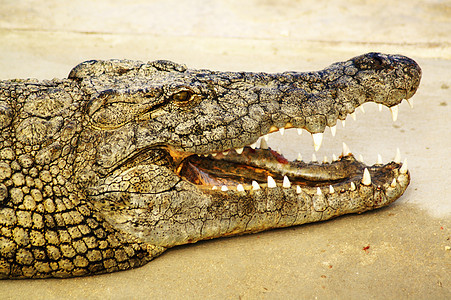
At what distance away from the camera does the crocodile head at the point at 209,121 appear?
11.5ft

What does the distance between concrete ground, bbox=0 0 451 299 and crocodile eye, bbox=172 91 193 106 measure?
1115 millimetres

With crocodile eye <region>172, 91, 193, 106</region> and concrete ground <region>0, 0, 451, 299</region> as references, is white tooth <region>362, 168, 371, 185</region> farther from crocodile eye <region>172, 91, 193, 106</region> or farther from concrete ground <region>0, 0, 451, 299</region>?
crocodile eye <region>172, 91, 193, 106</region>

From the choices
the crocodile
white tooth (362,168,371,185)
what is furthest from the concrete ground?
white tooth (362,168,371,185)

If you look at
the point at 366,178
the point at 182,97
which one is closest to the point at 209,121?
the point at 182,97

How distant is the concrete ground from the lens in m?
3.45

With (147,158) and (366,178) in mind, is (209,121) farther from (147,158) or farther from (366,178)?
Answer: (366,178)

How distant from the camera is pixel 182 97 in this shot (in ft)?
11.9

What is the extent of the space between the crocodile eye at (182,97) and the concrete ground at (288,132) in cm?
111

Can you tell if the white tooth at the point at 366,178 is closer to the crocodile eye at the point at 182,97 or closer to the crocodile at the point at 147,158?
the crocodile at the point at 147,158

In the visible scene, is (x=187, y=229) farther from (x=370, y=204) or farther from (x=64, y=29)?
(x=64, y=29)

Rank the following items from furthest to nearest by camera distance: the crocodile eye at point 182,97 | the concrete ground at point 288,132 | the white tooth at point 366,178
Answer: the white tooth at point 366,178, the crocodile eye at point 182,97, the concrete ground at point 288,132

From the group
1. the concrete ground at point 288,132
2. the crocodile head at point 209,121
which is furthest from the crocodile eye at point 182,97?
the concrete ground at point 288,132

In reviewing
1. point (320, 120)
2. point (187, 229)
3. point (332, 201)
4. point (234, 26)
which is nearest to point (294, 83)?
point (320, 120)

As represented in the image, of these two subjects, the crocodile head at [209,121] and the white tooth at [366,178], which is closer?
the crocodile head at [209,121]
